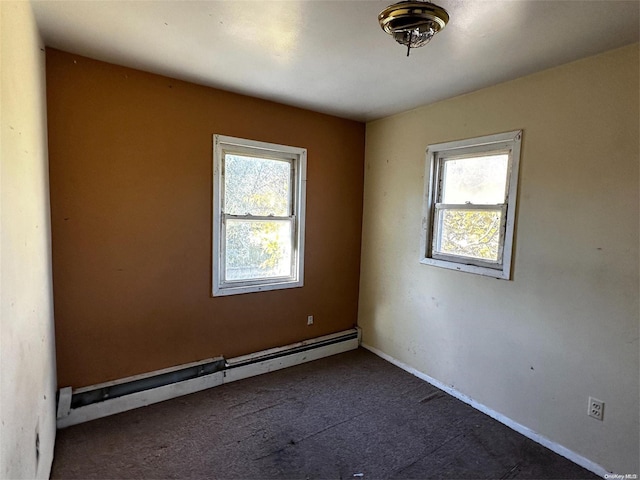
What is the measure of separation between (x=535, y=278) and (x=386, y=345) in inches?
64.7

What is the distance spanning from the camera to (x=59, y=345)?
90.4 inches

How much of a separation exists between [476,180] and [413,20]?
1.67 m

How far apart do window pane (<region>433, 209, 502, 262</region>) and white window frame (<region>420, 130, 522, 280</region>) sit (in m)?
0.04

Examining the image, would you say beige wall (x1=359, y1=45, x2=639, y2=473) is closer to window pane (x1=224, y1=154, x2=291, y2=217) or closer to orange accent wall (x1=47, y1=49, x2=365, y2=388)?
window pane (x1=224, y1=154, x2=291, y2=217)

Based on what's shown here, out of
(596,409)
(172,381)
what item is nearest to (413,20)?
(596,409)

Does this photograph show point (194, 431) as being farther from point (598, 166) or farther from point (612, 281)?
point (598, 166)

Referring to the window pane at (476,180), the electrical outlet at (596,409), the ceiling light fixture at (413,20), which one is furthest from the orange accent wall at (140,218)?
the electrical outlet at (596,409)

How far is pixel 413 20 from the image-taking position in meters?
Result: 1.34

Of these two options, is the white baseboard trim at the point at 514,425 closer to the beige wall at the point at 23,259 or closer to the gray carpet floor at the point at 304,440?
the gray carpet floor at the point at 304,440

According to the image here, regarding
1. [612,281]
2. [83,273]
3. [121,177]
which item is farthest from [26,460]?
[612,281]

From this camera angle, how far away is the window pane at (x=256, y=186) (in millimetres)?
2934

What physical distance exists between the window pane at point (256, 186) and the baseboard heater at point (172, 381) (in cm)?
130

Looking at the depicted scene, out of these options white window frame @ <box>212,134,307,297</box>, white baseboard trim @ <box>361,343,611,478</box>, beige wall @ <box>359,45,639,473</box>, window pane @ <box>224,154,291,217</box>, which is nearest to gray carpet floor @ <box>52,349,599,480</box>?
white baseboard trim @ <box>361,343,611,478</box>

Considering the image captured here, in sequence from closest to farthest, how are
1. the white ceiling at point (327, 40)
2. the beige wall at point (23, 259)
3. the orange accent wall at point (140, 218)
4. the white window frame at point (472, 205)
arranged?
the beige wall at point (23, 259), the white ceiling at point (327, 40), the orange accent wall at point (140, 218), the white window frame at point (472, 205)
